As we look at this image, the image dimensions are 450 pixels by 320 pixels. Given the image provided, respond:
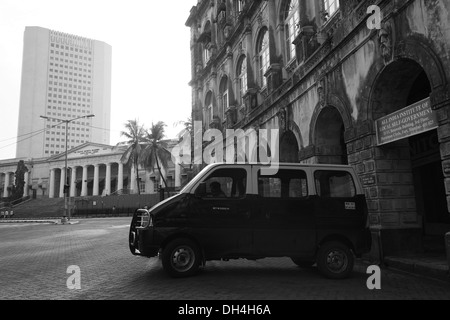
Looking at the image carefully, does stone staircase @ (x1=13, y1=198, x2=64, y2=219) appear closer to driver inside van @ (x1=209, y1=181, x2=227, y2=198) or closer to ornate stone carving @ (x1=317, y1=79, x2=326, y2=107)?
ornate stone carving @ (x1=317, y1=79, x2=326, y2=107)

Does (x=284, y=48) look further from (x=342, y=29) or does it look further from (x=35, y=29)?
(x=35, y=29)

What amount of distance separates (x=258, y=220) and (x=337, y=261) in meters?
1.76

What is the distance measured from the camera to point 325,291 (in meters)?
5.96

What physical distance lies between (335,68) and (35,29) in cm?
13735

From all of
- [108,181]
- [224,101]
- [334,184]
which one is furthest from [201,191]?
[108,181]

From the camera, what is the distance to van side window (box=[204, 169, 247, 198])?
23.6ft

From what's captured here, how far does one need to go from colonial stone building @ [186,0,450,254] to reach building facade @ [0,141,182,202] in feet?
175

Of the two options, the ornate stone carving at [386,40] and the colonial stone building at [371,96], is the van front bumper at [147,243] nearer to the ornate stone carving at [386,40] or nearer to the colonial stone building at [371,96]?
the colonial stone building at [371,96]

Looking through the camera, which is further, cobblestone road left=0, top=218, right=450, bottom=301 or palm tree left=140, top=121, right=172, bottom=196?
palm tree left=140, top=121, right=172, bottom=196

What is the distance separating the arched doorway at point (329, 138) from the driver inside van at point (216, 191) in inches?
258

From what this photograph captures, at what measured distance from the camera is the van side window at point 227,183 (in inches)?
283

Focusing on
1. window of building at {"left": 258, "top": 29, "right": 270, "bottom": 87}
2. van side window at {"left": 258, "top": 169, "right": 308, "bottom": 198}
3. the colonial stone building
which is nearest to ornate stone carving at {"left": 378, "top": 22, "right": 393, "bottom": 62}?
the colonial stone building

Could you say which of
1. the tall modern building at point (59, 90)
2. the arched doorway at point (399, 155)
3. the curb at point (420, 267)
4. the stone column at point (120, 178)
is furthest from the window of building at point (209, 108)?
the tall modern building at point (59, 90)
